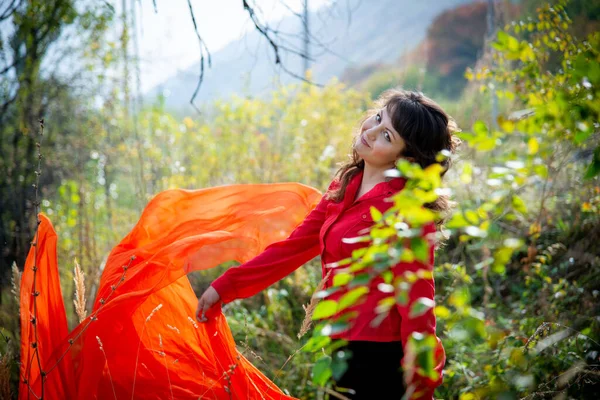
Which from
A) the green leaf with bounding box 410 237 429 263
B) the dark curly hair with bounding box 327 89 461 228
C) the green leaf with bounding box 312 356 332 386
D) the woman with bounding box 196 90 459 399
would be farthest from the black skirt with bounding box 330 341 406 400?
the green leaf with bounding box 410 237 429 263

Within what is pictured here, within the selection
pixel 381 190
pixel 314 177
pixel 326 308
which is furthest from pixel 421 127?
pixel 314 177

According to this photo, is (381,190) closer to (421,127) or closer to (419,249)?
(421,127)

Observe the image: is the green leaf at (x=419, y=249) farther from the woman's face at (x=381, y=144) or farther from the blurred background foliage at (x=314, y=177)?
the woman's face at (x=381, y=144)

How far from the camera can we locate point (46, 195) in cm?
636

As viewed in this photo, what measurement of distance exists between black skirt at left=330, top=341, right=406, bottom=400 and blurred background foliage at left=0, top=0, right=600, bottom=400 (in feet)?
0.60

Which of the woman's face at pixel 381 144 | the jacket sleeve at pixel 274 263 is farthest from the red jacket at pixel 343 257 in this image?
the woman's face at pixel 381 144

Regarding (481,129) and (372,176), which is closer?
(481,129)

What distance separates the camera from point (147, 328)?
236cm

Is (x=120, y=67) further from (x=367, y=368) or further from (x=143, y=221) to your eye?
(x=367, y=368)

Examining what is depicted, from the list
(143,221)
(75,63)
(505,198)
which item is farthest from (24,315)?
(75,63)

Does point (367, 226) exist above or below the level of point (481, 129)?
below

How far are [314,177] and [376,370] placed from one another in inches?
145

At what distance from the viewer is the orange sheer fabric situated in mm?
2195

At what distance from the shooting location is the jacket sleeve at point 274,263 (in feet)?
7.26
